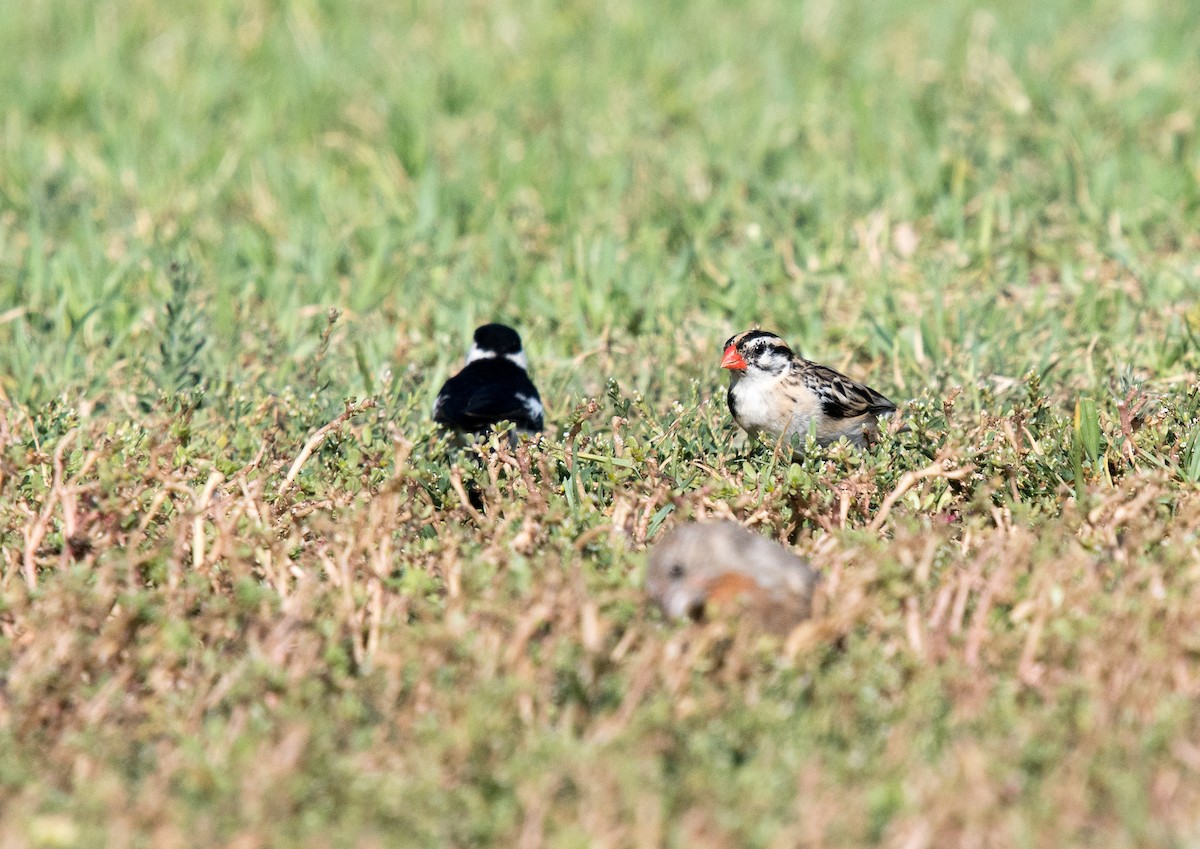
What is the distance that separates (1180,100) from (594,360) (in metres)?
5.07

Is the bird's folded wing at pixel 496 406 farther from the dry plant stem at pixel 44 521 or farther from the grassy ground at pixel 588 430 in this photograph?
the dry plant stem at pixel 44 521

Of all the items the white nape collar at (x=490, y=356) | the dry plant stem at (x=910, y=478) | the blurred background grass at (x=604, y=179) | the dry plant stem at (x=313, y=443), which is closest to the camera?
the dry plant stem at (x=910, y=478)

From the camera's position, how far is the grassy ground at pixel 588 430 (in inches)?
155

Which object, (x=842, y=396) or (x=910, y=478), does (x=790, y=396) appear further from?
(x=910, y=478)

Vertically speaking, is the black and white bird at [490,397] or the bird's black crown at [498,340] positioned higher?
the bird's black crown at [498,340]

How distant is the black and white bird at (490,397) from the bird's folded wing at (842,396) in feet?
3.75

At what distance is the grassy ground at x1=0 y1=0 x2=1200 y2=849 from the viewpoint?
12.9 feet

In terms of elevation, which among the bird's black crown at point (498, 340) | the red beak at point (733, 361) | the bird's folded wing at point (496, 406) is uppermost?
the red beak at point (733, 361)

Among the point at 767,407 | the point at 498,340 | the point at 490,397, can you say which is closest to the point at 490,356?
the point at 498,340

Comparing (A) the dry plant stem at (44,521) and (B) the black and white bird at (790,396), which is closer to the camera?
(A) the dry plant stem at (44,521)

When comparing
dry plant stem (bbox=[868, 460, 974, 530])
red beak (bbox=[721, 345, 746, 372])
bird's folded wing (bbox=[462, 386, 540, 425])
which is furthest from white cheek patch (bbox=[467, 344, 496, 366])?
dry plant stem (bbox=[868, 460, 974, 530])

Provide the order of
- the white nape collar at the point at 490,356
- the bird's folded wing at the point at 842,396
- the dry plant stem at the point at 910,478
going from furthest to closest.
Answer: the white nape collar at the point at 490,356, the bird's folded wing at the point at 842,396, the dry plant stem at the point at 910,478

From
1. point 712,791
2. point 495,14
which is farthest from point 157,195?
point 712,791

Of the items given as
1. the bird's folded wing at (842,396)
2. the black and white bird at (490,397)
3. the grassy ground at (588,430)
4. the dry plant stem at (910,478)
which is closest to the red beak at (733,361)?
the bird's folded wing at (842,396)
